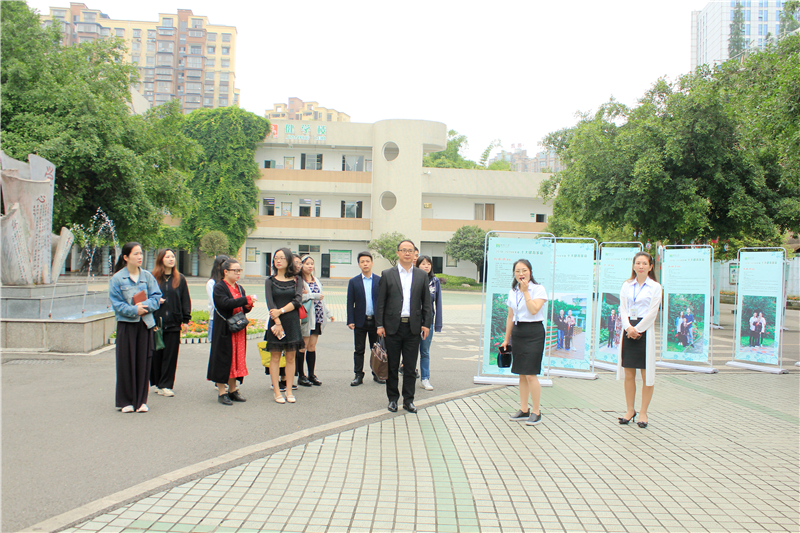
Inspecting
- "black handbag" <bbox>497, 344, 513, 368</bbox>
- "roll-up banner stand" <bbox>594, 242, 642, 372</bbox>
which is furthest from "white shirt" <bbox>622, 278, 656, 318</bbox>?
"roll-up banner stand" <bbox>594, 242, 642, 372</bbox>

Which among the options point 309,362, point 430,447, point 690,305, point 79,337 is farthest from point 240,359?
point 690,305

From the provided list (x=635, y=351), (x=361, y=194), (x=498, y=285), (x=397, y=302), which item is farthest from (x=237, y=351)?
(x=361, y=194)

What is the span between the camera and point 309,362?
317 inches

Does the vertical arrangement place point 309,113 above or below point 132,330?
above

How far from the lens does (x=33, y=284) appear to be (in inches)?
438

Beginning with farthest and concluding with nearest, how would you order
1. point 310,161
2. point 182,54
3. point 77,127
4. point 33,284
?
point 182,54 → point 310,161 → point 77,127 → point 33,284

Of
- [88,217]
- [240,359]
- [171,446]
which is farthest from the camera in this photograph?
[88,217]

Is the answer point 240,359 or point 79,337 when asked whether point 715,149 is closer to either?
point 240,359

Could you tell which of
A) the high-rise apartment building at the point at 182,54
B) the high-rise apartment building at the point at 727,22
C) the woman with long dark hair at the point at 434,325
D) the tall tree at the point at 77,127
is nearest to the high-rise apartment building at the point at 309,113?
the high-rise apartment building at the point at 182,54

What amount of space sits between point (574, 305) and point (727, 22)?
5422 inches

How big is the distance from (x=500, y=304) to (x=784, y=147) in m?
8.72

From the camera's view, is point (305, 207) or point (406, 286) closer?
point (406, 286)

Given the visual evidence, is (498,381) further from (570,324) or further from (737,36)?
(737,36)

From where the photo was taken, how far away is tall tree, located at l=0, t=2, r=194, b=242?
17500mm
